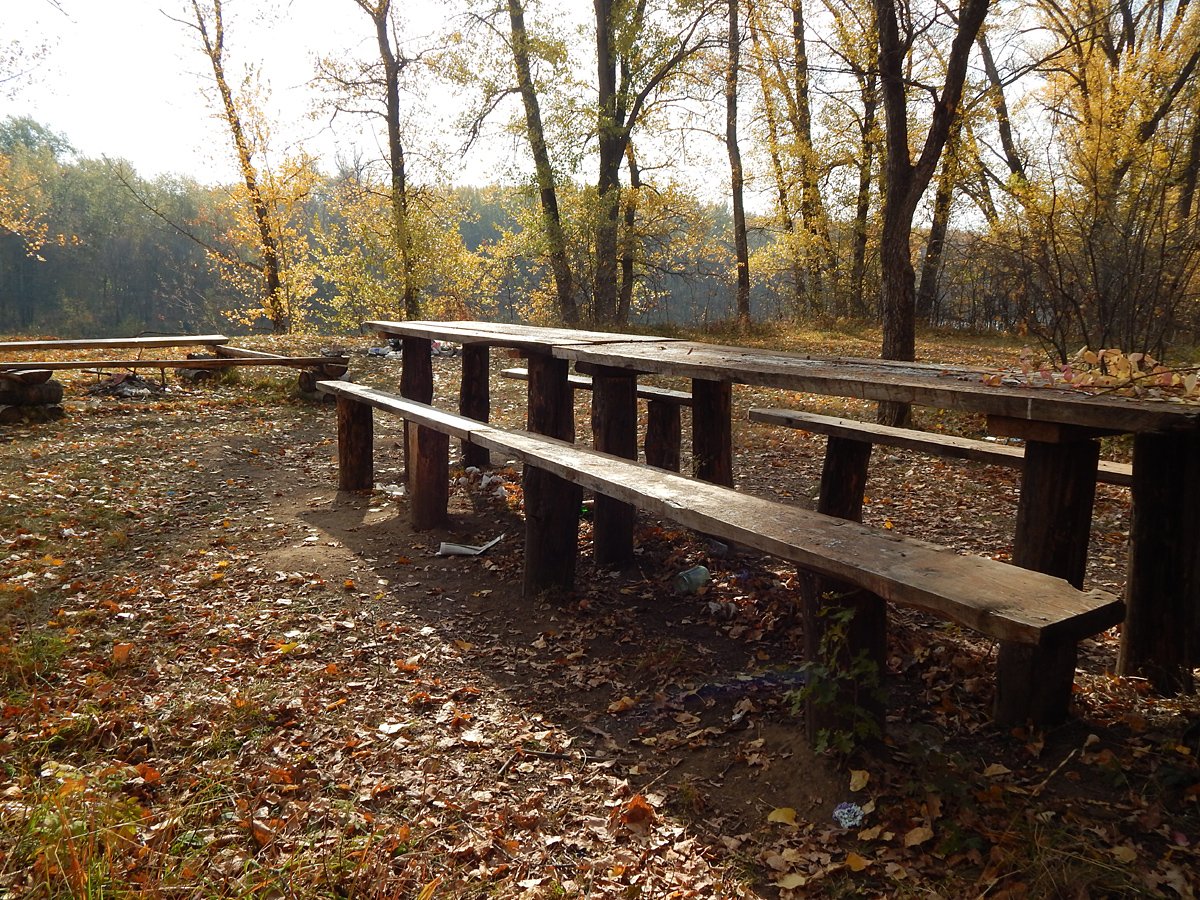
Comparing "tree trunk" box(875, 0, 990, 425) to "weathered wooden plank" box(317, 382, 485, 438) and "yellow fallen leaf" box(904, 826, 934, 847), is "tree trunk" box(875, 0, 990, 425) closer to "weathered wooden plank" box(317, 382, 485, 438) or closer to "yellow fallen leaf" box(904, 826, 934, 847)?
"weathered wooden plank" box(317, 382, 485, 438)

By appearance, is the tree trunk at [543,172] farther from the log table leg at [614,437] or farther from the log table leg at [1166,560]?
the log table leg at [1166,560]

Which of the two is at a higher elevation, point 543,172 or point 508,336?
point 543,172

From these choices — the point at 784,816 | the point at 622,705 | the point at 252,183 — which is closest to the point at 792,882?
the point at 784,816

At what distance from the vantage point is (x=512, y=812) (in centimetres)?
242

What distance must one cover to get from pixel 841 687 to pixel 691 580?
1615mm

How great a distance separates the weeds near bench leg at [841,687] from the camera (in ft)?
7.79

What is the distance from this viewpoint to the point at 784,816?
7.45 ft

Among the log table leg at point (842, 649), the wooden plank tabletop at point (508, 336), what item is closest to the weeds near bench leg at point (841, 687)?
the log table leg at point (842, 649)

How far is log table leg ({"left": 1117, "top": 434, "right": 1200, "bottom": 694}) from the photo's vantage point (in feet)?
8.81

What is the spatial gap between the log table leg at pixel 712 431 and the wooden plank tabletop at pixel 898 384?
269 mm

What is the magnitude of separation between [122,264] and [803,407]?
58456 millimetres

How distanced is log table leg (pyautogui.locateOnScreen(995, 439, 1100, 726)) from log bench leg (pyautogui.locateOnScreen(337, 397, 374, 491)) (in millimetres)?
4717

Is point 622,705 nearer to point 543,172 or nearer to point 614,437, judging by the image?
point 614,437

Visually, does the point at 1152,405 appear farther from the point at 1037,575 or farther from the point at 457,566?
the point at 457,566
